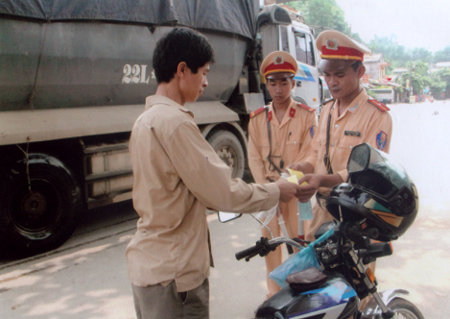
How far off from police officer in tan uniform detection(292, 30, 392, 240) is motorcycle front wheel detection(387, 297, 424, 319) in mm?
564

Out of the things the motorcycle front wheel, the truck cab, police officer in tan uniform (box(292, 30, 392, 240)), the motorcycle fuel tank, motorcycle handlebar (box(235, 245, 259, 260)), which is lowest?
the motorcycle front wheel

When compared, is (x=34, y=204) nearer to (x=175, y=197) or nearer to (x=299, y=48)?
(x=175, y=197)

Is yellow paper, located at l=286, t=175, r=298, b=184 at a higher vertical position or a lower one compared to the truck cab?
lower

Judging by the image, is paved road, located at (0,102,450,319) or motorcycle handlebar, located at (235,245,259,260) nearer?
motorcycle handlebar, located at (235,245,259,260)

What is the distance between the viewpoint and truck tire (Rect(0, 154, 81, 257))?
3.93 m

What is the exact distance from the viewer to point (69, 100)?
436 centimetres

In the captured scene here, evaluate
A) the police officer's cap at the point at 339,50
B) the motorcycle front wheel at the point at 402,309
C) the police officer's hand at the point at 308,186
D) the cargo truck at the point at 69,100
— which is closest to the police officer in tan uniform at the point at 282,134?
the police officer's cap at the point at 339,50

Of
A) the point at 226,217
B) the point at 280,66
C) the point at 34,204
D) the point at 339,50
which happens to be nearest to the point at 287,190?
the point at 226,217

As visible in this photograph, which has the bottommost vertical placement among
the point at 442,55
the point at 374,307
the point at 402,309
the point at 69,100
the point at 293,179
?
the point at 402,309

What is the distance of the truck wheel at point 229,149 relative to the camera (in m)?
5.99

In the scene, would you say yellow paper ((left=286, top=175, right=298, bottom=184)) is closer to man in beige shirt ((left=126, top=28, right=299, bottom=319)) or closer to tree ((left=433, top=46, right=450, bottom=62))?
man in beige shirt ((left=126, top=28, right=299, bottom=319))

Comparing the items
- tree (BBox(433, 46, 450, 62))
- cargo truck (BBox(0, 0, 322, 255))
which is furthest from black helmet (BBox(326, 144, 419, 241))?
tree (BBox(433, 46, 450, 62))

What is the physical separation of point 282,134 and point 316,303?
1.67 m

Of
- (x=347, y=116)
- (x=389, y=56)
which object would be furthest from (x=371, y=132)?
(x=389, y=56)
